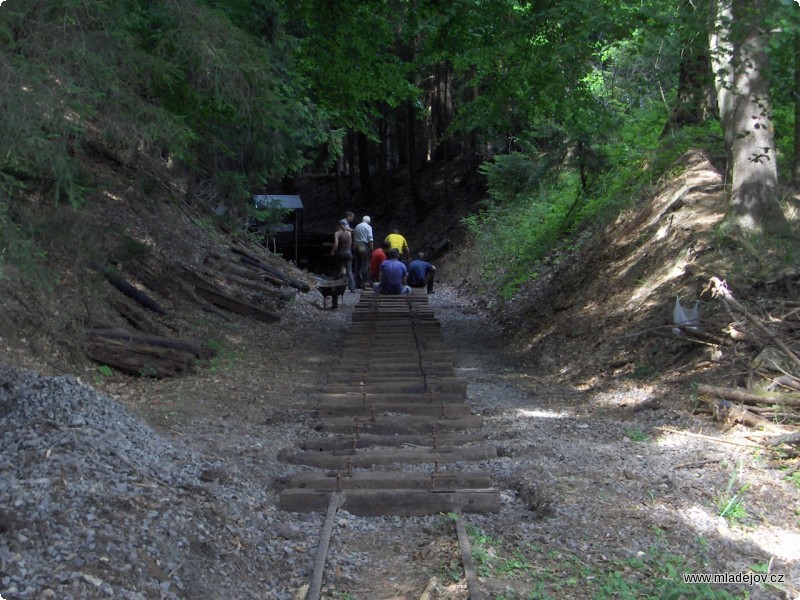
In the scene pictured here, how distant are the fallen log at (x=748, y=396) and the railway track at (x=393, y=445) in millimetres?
2308

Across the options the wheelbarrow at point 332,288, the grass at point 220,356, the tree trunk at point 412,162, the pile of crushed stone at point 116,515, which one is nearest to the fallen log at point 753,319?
the pile of crushed stone at point 116,515

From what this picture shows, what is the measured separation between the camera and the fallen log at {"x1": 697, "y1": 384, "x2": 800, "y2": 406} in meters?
7.75

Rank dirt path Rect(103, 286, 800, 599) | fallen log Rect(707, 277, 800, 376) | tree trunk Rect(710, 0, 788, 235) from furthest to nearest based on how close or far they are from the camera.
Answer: tree trunk Rect(710, 0, 788, 235), fallen log Rect(707, 277, 800, 376), dirt path Rect(103, 286, 800, 599)

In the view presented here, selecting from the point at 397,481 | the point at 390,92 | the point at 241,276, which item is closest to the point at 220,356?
the point at 241,276

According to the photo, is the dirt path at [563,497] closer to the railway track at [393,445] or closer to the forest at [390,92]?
the railway track at [393,445]

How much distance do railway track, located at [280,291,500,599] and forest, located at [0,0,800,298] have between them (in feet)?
9.64

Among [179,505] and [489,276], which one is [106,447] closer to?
[179,505]

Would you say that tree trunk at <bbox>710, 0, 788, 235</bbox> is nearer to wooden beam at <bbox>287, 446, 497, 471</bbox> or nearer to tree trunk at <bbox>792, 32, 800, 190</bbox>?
tree trunk at <bbox>792, 32, 800, 190</bbox>

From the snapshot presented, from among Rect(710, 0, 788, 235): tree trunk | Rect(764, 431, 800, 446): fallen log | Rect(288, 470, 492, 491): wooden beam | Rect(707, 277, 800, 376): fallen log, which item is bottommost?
Rect(288, 470, 492, 491): wooden beam

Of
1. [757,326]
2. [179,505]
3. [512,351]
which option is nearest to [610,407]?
[757,326]

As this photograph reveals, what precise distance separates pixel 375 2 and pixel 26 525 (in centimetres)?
1110

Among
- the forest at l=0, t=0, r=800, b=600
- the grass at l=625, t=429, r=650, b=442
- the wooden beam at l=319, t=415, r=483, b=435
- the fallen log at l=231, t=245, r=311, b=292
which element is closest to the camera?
the forest at l=0, t=0, r=800, b=600

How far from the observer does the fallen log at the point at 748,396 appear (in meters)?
7.75

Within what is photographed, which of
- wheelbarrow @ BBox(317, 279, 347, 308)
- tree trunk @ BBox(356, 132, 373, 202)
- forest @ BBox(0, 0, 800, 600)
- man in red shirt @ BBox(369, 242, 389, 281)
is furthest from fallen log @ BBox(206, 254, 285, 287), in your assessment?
tree trunk @ BBox(356, 132, 373, 202)
